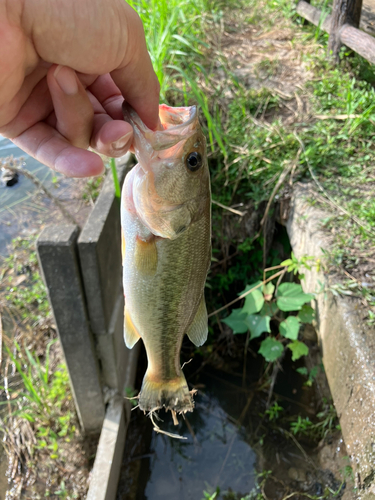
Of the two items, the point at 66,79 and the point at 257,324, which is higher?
the point at 66,79

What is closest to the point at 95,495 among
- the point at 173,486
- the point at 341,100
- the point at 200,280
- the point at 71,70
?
the point at 173,486

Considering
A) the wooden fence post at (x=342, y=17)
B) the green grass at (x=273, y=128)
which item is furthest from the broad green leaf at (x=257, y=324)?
the wooden fence post at (x=342, y=17)

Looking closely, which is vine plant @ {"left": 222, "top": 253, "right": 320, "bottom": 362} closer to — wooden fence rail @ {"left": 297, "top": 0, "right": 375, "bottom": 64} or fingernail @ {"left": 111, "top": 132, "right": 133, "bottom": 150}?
fingernail @ {"left": 111, "top": 132, "right": 133, "bottom": 150}

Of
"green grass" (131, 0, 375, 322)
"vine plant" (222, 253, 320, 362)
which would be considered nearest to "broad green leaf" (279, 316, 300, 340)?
"vine plant" (222, 253, 320, 362)

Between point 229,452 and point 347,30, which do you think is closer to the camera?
point 229,452

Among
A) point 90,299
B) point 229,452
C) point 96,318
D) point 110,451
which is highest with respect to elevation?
point 90,299

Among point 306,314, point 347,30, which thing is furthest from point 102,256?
point 347,30

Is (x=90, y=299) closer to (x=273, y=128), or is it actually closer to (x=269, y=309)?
(x=269, y=309)

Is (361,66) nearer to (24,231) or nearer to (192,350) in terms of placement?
(192,350)
